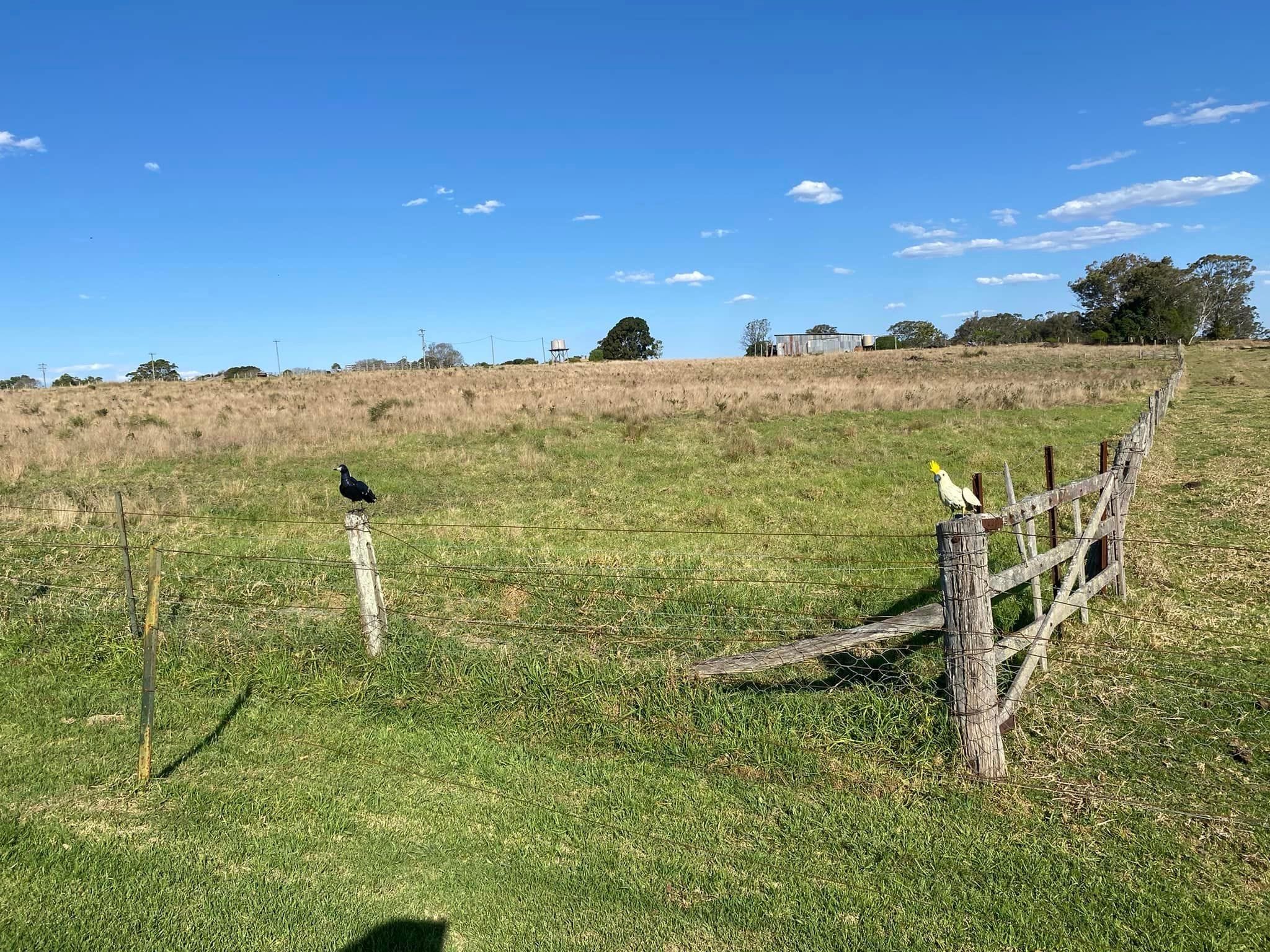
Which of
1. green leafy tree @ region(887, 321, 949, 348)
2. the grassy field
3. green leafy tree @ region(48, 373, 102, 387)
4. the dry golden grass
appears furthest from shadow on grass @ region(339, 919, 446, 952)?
green leafy tree @ region(887, 321, 949, 348)

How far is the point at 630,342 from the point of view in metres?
97.2

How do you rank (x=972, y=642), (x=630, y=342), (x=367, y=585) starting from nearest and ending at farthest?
(x=972, y=642), (x=367, y=585), (x=630, y=342)

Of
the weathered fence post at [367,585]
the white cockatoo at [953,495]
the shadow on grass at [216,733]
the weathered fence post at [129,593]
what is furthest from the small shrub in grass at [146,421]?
the white cockatoo at [953,495]

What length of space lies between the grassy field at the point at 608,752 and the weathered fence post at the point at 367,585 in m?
0.16

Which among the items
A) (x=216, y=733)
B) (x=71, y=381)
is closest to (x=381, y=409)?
(x=216, y=733)

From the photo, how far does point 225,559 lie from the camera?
9.38m

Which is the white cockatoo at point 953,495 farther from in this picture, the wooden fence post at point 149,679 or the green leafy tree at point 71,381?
the green leafy tree at point 71,381

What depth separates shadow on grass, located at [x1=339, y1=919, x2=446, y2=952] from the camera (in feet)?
11.1

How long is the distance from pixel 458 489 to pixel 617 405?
12.7 meters

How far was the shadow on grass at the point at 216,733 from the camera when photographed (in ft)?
16.3

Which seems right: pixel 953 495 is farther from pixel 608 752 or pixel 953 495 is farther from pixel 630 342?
pixel 630 342

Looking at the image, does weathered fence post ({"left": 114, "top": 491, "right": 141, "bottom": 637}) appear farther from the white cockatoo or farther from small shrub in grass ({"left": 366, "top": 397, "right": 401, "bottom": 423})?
small shrub in grass ({"left": 366, "top": 397, "right": 401, "bottom": 423})

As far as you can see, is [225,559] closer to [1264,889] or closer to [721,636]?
[721,636]

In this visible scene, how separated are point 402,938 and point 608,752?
1.79 metres
